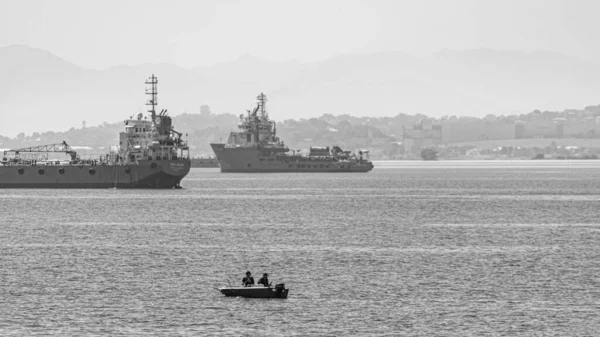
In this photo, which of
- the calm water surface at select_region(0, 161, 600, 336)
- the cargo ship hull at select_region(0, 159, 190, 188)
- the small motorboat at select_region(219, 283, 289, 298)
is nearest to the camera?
the calm water surface at select_region(0, 161, 600, 336)

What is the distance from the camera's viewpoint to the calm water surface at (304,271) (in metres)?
59.2

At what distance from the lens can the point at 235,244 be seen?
97312 millimetres

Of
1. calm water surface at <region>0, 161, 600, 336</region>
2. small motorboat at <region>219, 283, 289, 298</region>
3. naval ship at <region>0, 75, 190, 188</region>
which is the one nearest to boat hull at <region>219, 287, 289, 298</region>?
small motorboat at <region>219, 283, 289, 298</region>

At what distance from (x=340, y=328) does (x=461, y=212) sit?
86098 mm

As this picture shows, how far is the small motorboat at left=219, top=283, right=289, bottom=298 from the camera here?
214 feet

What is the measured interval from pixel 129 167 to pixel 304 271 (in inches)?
4182

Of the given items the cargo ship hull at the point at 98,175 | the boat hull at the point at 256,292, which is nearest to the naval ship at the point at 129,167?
the cargo ship hull at the point at 98,175

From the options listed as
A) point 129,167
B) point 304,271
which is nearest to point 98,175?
point 129,167

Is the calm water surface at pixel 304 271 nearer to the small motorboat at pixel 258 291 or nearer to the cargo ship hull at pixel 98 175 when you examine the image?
the small motorboat at pixel 258 291

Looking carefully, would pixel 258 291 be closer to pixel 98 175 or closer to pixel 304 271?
pixel 304 271

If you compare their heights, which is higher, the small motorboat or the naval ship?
the naval ship

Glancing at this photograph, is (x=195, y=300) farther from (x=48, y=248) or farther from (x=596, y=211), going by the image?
(x=596, y=211)

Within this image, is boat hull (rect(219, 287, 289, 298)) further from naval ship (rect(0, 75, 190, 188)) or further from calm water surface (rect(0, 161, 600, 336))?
naval ship (rect(0, 75, 190, 188))

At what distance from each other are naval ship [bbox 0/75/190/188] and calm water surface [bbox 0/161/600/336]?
36.0 metres
